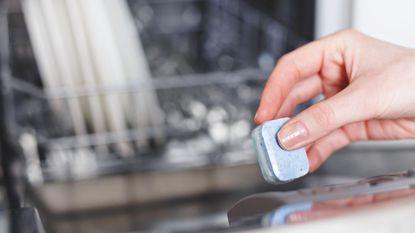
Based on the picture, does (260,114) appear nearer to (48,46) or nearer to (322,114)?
(322,114)

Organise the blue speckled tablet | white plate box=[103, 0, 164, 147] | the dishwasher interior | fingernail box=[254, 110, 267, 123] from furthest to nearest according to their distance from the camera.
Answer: white plate box=[103, 0, 164, 147] < the dishwasher interior < fingernail box=[254, 110, 267, 123] < the blue speckled tablet

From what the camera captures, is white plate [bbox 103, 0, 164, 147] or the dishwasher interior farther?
white plate [bbox 103, 0, 164, 147]

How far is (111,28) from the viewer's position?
33.7 inches

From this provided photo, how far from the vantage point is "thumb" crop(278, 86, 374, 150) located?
1.50ft

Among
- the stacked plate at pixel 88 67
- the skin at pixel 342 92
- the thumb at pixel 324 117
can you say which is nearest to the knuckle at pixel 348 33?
the skin at pixel 342 92

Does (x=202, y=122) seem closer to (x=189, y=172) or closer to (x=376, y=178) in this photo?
(x=189, y=172)

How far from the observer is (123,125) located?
0.84m

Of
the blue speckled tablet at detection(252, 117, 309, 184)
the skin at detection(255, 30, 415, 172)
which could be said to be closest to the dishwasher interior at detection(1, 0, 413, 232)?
the skin at detection(255, 30, 415, 172)

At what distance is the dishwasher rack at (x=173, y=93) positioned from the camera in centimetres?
75

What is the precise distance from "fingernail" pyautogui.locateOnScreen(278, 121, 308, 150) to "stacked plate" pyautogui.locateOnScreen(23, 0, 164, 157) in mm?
372

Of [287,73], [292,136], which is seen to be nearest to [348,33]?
[287,73]

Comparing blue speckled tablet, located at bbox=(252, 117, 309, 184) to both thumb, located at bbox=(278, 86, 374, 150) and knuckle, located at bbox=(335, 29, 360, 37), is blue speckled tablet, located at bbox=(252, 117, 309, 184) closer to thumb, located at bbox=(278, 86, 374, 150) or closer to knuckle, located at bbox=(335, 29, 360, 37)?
thumb, located at bbox=(278, 86, 374, 150)

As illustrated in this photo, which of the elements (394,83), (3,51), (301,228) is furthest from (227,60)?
(301,228)

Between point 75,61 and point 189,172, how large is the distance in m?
0.26
